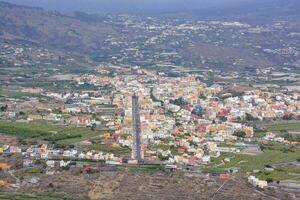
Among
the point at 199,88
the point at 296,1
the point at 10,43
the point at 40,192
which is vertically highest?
the point at 296,1

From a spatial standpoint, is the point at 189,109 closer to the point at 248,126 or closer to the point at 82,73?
the point at 248,126

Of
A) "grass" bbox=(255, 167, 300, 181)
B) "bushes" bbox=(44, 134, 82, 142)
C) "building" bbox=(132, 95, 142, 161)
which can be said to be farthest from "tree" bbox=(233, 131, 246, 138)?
"bushes" bbox=(44, 134, 82, 142)

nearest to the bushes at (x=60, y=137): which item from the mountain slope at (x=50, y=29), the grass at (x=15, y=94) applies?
the grass at (x=15, y=94)

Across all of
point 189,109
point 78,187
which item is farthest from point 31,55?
point 78,187

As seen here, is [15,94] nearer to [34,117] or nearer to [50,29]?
[34,117]

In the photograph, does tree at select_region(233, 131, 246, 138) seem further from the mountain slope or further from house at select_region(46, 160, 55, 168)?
the mountain slope

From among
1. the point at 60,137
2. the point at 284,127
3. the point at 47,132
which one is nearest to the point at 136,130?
the point at 60,137
